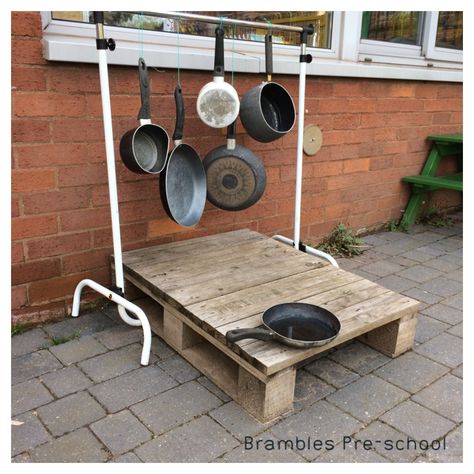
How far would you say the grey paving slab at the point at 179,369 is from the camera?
7.33ft

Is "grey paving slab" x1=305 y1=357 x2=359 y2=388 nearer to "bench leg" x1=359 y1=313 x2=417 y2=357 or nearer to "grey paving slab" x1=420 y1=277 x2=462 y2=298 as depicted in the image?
"bench leg" x1=359 y1=313 x2=417 y2=357

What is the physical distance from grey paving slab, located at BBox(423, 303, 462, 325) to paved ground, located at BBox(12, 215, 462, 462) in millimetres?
111

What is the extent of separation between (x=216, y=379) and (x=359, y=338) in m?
0.84

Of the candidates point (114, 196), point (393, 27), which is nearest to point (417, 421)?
point (114, 196)

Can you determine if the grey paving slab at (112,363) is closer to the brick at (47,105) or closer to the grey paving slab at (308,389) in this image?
the grey paving slab at (308,389)

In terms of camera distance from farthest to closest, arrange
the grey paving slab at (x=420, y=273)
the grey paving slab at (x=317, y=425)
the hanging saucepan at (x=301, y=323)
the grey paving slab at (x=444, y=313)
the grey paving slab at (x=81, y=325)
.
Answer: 1. the grey paving slab at (x=420, y=273)
2. the grey paving slab at (x=444, y=313)
3. the grey paving slab at (x=81, y=325)
4. the hanging saucepan at (x=301, y=323)
5. the grey paving slab at (x=317, y=425)

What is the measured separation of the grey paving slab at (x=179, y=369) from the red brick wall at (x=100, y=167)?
0.75m

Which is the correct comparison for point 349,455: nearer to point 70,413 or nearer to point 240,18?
point 70,413

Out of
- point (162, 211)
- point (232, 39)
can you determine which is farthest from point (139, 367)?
point (232, 39)

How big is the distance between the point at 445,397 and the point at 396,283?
1.28 m

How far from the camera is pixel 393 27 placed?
14.1ft

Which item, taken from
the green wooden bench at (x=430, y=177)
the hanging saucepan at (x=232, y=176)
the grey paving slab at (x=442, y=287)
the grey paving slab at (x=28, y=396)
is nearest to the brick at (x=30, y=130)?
the hanging saucepan at (x=232, y=176)

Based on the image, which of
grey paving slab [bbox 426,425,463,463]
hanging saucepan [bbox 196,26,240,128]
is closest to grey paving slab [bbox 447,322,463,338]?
grey paving slab [bbox 426,425,463,463]

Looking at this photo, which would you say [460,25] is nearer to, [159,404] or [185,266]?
[185,266]
